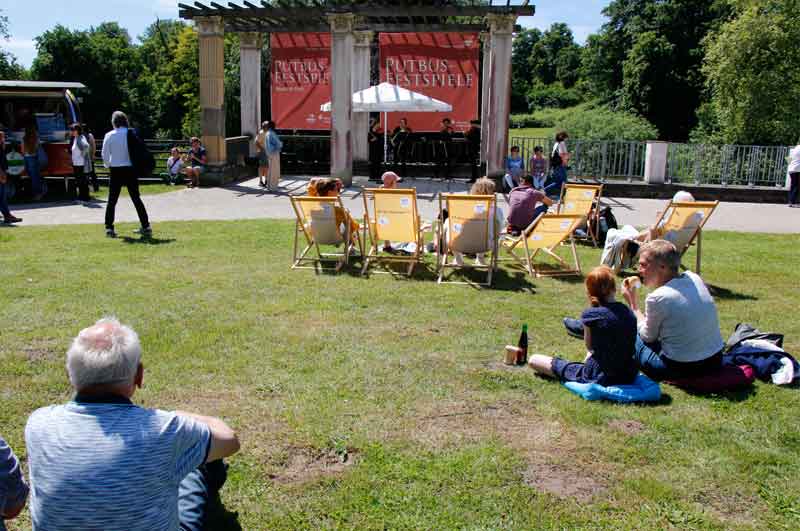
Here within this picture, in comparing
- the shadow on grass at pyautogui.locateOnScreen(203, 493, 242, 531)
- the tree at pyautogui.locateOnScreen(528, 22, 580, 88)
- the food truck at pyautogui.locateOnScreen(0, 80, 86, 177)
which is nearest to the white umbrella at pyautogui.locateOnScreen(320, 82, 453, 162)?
the food truck at pyautogui.locateOnScreen(0, 80, 86, 177)

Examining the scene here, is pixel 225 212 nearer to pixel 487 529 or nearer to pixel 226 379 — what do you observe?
pixel 226 379

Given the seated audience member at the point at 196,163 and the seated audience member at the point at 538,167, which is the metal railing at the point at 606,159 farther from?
the seated audience member at the point at 196,163

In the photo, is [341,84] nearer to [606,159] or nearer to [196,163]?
[196,163]

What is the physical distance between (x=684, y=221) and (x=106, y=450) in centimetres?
733

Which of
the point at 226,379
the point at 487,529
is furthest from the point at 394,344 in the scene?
the point at 487,529

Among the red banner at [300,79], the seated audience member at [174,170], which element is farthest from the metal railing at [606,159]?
the seated audience member at [174,170]

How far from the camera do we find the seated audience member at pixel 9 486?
2.19m

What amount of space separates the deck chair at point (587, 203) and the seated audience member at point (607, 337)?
5.69 meters

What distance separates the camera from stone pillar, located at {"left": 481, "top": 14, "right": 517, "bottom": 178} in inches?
670

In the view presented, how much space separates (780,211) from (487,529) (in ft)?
50.0

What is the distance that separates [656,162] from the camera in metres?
17.7

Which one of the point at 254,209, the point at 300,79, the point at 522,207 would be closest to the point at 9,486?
the point at 522,207

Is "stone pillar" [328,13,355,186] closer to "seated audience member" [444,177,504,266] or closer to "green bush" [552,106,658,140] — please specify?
"seated audience member" [444,177,504,266]

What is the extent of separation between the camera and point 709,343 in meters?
4.70
